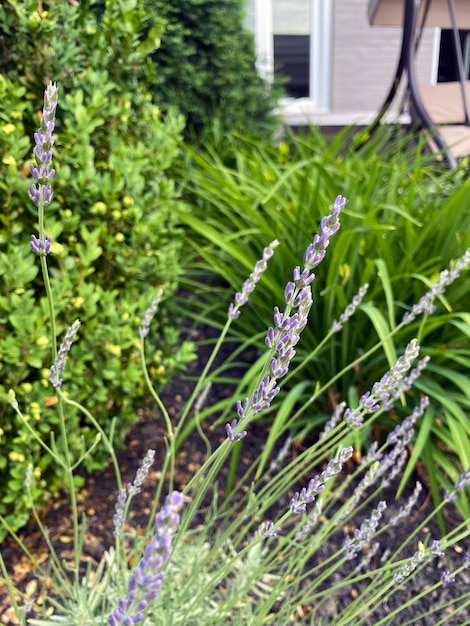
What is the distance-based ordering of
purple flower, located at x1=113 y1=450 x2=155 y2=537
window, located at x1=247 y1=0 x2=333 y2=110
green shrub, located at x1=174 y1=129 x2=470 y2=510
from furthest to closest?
window, located at x1=247 y1=0 x2=333 y2=110, green shrub, located at x1=174 y1=129 x2=470 y2=510, purple flower, located at x1=113 y1=450 x2=155 y2=537

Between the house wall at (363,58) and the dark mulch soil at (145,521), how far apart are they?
538 centimetres

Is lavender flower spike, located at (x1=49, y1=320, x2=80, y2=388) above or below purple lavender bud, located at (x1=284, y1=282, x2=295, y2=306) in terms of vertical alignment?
below

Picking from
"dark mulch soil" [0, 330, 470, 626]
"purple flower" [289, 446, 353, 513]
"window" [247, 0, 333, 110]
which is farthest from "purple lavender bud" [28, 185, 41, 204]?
"window" [247, 0, 333, 110]

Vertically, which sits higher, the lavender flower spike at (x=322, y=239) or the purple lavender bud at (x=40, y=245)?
the lavender flower spike at (x=322, y=239)

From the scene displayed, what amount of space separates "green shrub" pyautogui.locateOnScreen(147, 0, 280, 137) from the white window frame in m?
2.20

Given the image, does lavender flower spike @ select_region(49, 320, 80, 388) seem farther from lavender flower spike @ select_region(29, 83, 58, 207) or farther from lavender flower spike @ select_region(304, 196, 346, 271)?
lavender flower spike @ select_region(304, 196, 346, 271)

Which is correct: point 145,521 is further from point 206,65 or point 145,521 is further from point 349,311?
point 206,65

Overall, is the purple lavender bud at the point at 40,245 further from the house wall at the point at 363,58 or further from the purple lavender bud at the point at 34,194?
the house wall at the point at 363,58

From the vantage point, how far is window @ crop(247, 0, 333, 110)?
594 centimetres

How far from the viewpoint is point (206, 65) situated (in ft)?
11.1

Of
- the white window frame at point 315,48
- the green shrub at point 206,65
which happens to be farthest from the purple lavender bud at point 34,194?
the white window frame at point 315,48

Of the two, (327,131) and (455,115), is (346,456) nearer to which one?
(455,115)

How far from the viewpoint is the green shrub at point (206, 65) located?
315 centimetres

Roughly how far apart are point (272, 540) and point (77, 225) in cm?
99
